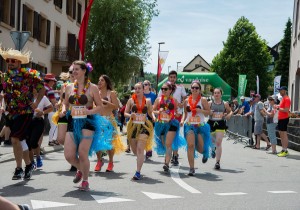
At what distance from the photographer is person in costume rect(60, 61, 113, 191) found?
26.0 ft

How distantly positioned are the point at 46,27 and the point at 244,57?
1873 inches

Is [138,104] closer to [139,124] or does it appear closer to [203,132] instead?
[139,124]

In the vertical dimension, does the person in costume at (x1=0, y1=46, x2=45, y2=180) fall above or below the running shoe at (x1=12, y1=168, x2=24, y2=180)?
above

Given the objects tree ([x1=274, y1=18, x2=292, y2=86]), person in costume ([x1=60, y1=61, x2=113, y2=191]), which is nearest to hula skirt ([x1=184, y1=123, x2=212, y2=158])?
person in costume ([x1=60, y1=61, x2=113, y2=191])

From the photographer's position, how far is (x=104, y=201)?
23.4 ft

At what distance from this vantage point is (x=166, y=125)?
11.1 meters

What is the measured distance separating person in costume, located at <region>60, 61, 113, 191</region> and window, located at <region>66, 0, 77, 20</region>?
31983mm

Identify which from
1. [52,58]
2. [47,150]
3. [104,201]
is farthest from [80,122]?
[52,58]

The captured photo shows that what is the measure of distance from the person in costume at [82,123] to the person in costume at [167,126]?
290cm

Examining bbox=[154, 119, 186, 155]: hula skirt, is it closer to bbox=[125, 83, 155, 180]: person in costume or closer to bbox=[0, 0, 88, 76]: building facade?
bbox=[125, 83, 155, 180]: person in costume

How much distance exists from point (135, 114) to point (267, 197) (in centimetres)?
320

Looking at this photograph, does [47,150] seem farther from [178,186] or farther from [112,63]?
[112,63]

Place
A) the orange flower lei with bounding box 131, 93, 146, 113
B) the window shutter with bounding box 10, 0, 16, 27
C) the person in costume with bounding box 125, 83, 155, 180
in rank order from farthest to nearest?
the window shutter with bounding box 10, 0, 16, 27 < the orange flower lei with bounding box 131, 93, 146, 113 < the person in costume with bounding box 125, 83, 155, 180

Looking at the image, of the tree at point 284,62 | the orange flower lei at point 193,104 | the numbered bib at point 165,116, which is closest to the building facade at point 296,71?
the orange flower lei at point 193,104
